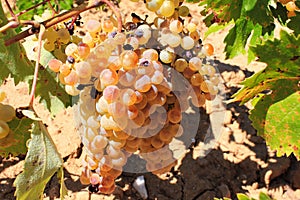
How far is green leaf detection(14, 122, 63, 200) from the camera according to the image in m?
0.92

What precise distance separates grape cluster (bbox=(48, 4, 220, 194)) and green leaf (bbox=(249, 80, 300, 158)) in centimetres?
14

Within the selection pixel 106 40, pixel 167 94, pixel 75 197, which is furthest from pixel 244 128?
pixel 106 40

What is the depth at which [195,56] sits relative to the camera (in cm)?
108

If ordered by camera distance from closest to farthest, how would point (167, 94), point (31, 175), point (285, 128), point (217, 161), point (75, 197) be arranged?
point (31, 175) → point (167, 94) → point (285, 128) → point (75, 197) → point (217, 161)

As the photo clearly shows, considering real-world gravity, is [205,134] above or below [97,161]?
below

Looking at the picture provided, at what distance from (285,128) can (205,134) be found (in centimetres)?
59

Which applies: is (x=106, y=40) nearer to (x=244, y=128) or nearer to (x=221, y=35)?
(x=244, y=128)

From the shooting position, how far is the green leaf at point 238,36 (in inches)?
49.8

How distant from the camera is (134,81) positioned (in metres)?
0.96

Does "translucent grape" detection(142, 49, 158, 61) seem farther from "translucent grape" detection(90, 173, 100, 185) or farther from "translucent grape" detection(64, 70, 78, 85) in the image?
"translucent grape" detection(90, 173, 100, 185)

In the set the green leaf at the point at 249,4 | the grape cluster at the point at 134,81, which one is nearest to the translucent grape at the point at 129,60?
the grape cluster at the point at 134,81

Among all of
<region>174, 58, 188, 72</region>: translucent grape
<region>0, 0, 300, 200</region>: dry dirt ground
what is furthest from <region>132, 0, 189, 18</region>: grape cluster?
<region>0, 0, 300, 200</region>: dry dirt ground

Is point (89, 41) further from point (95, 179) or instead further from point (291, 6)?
point (291, 6)

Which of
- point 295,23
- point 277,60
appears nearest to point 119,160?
point 277,60
